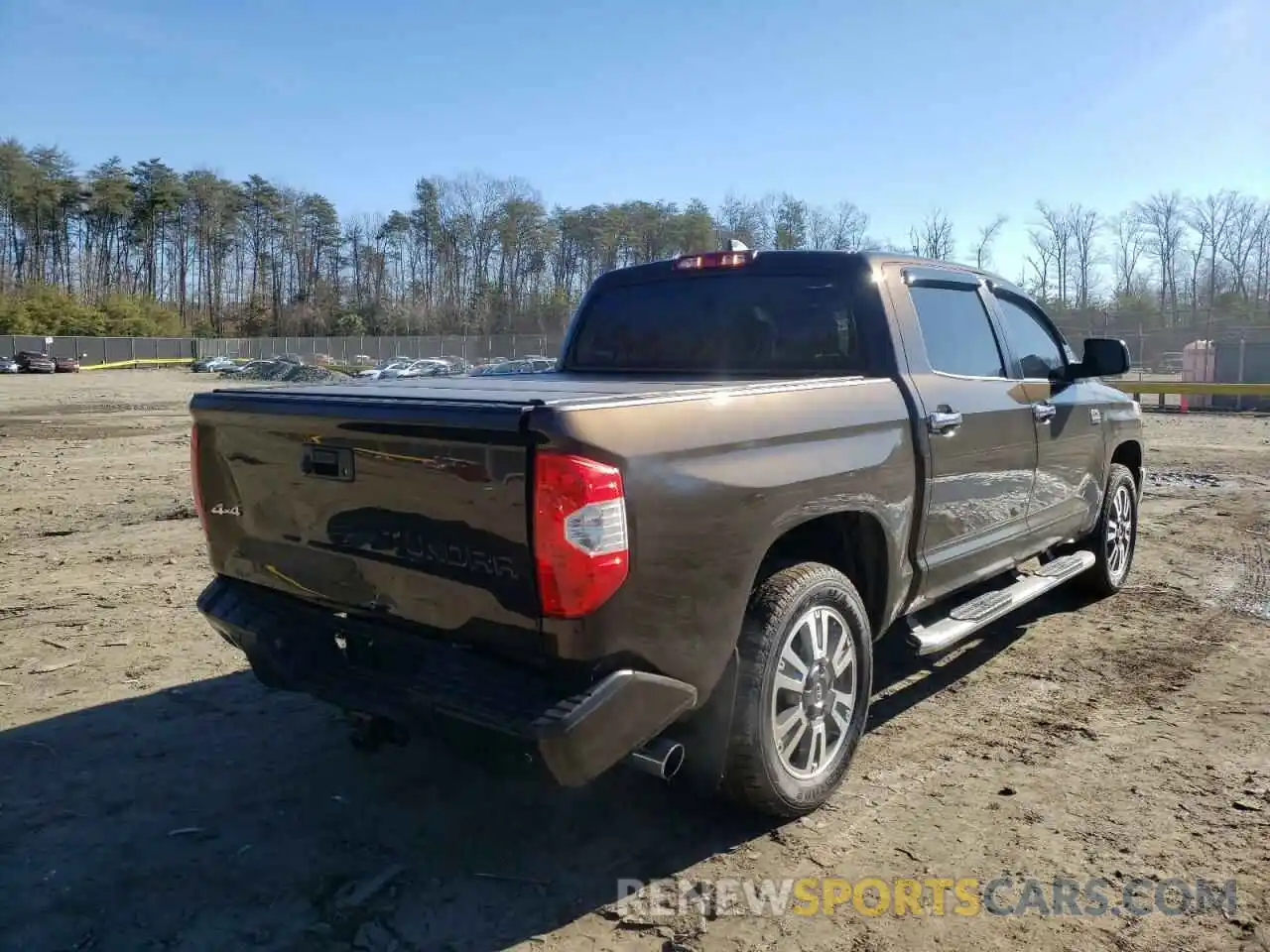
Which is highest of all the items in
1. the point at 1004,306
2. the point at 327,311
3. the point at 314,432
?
the point at 327,311

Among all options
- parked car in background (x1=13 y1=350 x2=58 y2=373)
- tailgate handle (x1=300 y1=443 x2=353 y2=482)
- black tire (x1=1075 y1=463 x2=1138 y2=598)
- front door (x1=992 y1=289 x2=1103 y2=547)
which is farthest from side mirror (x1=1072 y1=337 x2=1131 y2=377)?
parked car in background (x1=13 y1=350 x2=58 y2=373)

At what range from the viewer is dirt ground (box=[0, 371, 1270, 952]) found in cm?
268

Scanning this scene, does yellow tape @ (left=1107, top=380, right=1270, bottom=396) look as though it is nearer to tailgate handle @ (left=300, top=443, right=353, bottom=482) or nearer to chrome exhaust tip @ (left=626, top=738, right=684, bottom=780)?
chrome exhaust tip @ (left=626, top=738, right=684, bottom=780)

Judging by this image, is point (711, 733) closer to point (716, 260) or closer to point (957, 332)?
point (716, 260)

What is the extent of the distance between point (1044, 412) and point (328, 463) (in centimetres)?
366

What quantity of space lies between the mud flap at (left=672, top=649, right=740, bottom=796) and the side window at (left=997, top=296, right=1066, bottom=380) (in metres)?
2.95

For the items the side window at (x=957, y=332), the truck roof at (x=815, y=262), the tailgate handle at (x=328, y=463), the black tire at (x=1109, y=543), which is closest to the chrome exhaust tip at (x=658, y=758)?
the tailgate handle at (x=328, y=463)

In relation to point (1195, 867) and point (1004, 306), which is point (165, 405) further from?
point (1195, 867)

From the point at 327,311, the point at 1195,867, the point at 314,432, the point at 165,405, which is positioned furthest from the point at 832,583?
the point at 327,311

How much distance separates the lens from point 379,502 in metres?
2.87

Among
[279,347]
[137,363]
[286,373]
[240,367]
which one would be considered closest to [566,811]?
[286,373]

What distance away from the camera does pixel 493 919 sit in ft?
8.87

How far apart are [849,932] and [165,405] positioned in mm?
29100

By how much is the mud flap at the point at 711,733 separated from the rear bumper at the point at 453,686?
0.61 feet
